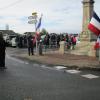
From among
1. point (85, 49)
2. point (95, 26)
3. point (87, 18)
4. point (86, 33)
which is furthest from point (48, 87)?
point (86, 33)

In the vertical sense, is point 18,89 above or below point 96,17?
below

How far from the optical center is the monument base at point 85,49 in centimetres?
2609

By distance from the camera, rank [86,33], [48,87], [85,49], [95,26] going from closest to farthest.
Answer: [48,87] → [95,26] → [85,49] → [86,33]

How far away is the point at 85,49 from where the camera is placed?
2809 cm

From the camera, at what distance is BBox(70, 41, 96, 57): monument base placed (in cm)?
2609

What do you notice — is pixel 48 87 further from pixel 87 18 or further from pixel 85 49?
pixel 87 18

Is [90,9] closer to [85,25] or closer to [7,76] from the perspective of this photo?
[85,25]

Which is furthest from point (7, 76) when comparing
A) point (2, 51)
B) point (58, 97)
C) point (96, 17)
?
point (96, 17)

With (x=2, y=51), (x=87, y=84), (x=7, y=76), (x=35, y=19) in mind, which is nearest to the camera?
Answer: (x=87, y=84)

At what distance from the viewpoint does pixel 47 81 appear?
13.8m

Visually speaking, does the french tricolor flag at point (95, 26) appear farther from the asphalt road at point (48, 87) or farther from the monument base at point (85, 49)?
the monument base at point (85, 49)

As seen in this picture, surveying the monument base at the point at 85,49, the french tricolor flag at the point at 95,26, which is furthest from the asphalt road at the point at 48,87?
the monument base at the point at 85,49

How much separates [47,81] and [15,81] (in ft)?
3.76

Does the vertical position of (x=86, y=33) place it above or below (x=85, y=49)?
above
